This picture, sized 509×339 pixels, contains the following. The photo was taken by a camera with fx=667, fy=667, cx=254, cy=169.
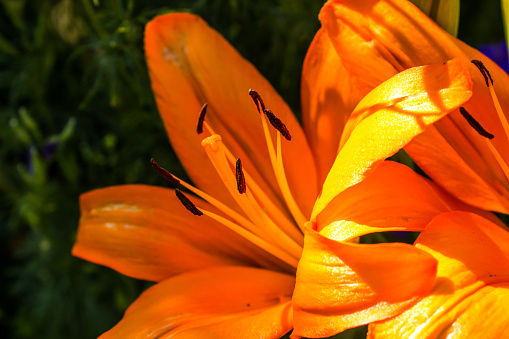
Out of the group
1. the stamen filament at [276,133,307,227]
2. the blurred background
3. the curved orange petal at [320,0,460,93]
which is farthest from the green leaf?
the blurred background

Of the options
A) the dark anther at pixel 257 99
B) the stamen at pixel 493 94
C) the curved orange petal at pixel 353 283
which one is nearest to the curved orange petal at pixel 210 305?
the curved orange petal at pixel 353 283

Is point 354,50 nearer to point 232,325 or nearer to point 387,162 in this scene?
point 387,162

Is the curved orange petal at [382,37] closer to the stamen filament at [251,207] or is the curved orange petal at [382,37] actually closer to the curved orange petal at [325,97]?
the curved orange petal at [325,97]

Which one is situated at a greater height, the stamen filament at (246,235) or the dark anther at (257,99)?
the dark anther at (257,99)

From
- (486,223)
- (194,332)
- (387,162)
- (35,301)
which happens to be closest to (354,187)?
(387,162)

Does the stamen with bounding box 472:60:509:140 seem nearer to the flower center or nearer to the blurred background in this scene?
the flower center

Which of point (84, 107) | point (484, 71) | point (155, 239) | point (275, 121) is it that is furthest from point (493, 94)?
point (84, 107)
